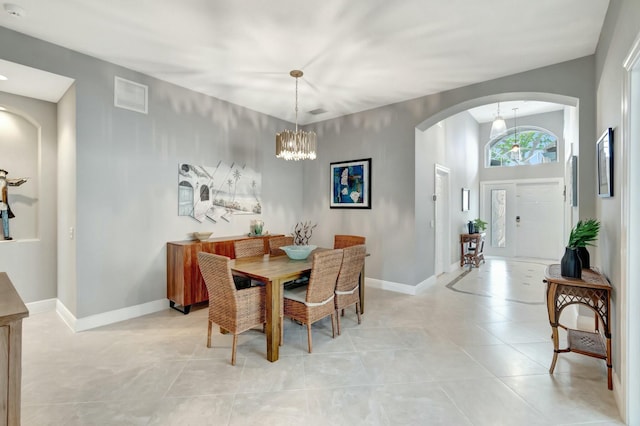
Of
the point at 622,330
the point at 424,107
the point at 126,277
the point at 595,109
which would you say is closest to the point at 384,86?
the point at 424,107

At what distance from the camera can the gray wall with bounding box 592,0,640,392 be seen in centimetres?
189

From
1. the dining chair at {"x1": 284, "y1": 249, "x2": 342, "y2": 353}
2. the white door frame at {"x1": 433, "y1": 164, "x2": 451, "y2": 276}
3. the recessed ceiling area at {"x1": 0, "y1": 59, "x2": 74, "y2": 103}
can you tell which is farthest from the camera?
the white door frame at {"x1": 433, "y1": 164, "x2": 451, "y2": 276}

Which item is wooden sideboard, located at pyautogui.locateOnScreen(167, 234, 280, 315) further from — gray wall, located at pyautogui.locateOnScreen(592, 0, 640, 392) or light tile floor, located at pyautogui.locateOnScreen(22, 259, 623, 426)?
gray wall, located at pyautogui.locateOnScreen(592, 0, 640, 392)

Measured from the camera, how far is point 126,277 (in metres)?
3.50

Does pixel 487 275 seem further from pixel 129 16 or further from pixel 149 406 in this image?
pixel 129 16

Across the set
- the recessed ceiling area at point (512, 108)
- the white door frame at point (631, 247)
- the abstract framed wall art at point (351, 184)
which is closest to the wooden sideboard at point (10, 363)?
the white door frame at point (631, 247)

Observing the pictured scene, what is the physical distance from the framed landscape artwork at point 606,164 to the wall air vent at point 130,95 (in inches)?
174

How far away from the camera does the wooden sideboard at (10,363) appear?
4.14ft

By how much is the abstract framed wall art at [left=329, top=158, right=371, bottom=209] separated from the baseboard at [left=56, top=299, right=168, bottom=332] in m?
3.05

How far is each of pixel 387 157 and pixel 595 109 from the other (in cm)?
243

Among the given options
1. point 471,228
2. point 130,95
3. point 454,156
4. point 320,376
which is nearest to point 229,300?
point 320,376

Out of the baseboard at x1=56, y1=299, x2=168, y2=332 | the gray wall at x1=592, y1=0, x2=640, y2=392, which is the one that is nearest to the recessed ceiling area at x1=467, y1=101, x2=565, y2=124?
the gray wall at x1=592, y1=0, x2=640, y2=392

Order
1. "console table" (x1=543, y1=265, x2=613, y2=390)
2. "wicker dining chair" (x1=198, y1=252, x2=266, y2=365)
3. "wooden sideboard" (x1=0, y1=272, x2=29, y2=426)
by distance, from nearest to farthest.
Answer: "wooden sideboard" (x1=0, y1=272, x2=29, y2=426) < "console table" (x1=543, y1=265, x2=613, y2=390) < "wicker dining chair" (x1=198, y1=252, x2=266, y2=365)

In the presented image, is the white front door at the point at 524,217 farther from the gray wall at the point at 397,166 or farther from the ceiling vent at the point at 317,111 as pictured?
the ceiling vent at the point at 317,111
